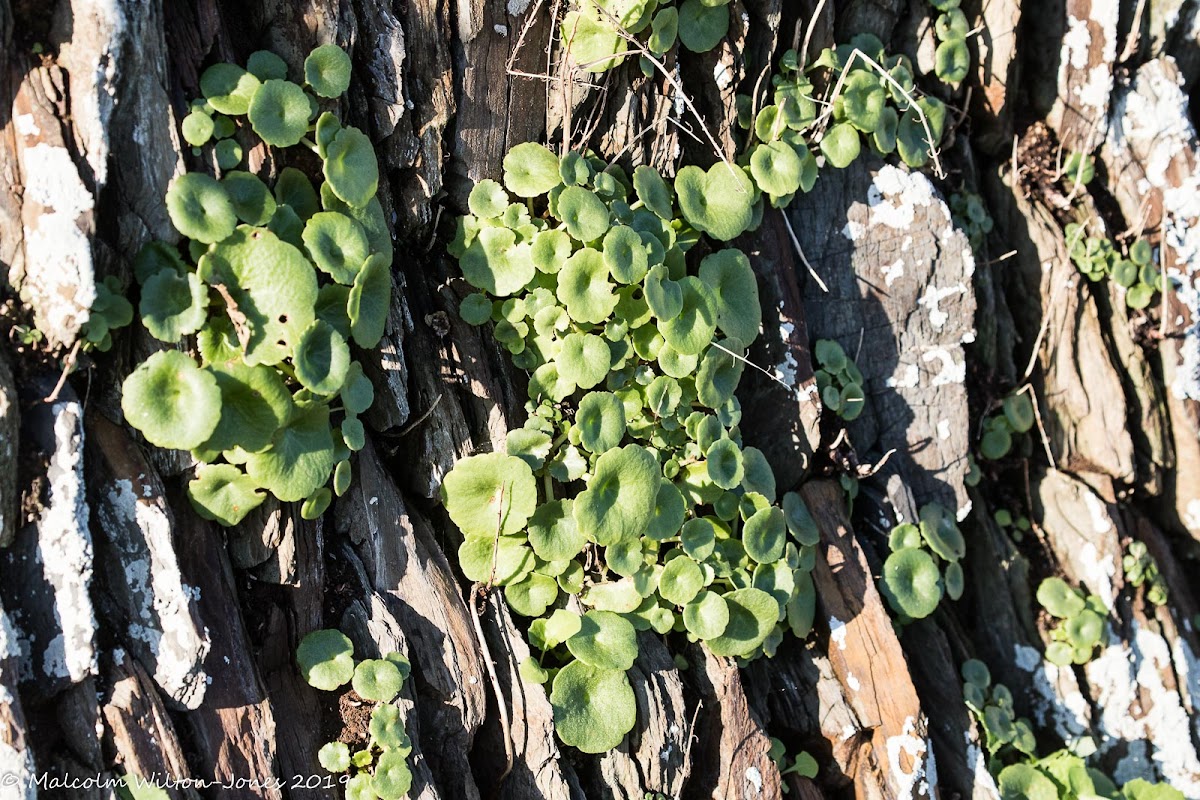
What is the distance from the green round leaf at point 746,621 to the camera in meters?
3.03

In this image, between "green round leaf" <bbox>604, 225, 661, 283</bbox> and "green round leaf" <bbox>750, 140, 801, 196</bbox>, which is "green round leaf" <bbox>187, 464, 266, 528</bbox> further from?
"green round leaf" <bbox>750, 140, 801, 196</bbox>

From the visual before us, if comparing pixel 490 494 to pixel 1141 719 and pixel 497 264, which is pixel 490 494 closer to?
pixel 497 264

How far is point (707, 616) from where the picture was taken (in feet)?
9.77

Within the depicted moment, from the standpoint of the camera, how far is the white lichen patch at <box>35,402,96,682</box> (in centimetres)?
217

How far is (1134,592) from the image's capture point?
411 cm

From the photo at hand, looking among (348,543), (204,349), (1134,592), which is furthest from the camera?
(1134,592)

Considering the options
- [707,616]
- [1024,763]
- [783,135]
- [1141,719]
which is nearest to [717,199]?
[783,135]

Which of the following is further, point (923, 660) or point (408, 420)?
point (923, 660)

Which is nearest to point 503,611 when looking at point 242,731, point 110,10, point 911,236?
point 242,731

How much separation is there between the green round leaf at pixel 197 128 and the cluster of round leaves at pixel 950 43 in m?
2.93

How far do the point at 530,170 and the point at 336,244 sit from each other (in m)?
0.73

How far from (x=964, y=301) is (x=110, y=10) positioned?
3171 mm

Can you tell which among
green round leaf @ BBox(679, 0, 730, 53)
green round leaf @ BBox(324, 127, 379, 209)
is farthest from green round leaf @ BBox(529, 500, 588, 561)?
green round leaf @ BBox(679, 0, 730, 53)

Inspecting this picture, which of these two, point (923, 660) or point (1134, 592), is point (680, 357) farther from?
point (1134, 592)
